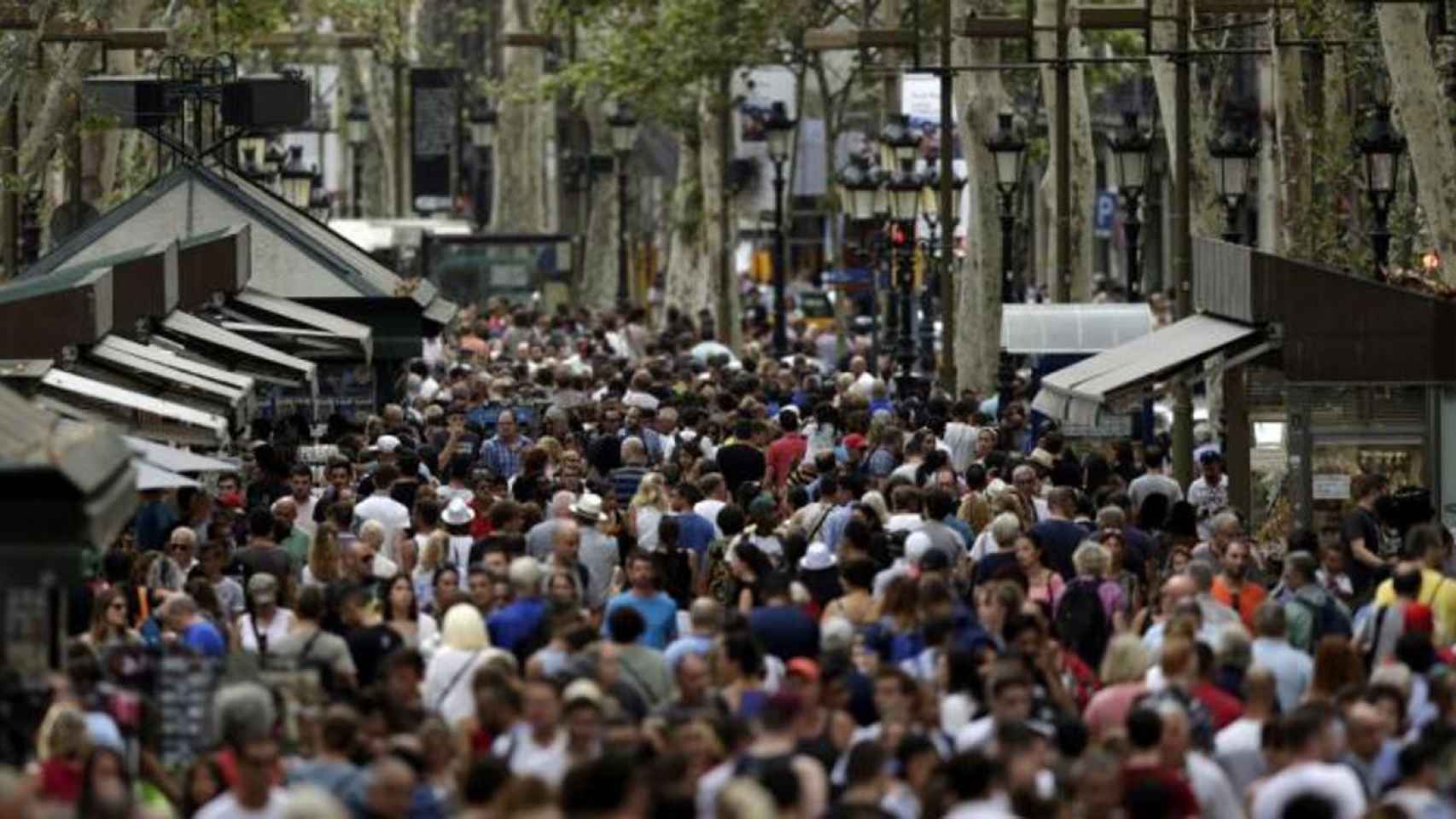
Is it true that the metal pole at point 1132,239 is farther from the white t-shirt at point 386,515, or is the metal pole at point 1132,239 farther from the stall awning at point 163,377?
the white t-shirt at point 386,515

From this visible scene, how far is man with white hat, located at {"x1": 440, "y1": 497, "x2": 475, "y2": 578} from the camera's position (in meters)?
23.0

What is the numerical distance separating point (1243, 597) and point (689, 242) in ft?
199

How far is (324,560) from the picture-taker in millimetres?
21578

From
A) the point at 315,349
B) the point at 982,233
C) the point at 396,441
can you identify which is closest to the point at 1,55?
the point at 315,349

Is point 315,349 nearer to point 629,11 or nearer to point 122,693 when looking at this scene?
point 122,693

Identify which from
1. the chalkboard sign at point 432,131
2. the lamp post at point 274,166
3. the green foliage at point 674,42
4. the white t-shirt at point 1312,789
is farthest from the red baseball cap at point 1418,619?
the chalkboard sign at point 432,131

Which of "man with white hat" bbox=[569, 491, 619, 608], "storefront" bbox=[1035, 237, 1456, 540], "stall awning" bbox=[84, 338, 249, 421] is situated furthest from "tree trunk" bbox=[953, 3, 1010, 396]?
"man with white hat" bbox=[569, 491, 619, 608]

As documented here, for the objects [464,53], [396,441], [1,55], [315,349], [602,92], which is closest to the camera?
[396,441]

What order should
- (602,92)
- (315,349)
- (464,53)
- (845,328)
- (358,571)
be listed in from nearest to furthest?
(358,571) < (315,349) < (845,328) < (602,92) < (464,53)

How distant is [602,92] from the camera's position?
239ft

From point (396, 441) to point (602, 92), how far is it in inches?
1703

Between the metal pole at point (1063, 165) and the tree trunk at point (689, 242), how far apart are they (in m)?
34.4

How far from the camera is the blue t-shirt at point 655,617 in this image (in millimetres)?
18938

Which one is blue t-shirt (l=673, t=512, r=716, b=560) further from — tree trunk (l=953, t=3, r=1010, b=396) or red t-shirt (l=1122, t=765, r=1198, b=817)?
tree trunk (l=953, t=3, r=1010, b=396)
